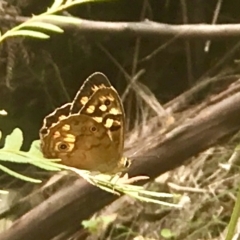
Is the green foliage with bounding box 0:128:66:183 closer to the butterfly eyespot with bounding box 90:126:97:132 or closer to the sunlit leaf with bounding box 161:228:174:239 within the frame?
the butterfly eyespot with bounding box 90:126:97:132

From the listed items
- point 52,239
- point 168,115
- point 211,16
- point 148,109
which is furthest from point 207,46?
point 52,239

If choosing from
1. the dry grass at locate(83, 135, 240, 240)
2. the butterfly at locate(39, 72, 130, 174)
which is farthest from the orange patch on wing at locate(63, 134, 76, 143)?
the dry grass at locate(83, 135, 240, 240)

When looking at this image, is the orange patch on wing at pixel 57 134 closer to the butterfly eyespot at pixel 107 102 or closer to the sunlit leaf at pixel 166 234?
the butterfly eyespot at pixel 107 102

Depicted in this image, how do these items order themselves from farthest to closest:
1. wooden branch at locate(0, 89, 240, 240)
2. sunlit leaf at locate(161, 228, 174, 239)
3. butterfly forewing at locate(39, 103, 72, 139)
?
sunlit leaf at locate(161, 228, 174, 239)
wooden branch at locate(0, 89, 240, 240)
butterfly forewing at locate(39, 103, 72, 139)

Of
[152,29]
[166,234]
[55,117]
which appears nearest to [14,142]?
[55,117]

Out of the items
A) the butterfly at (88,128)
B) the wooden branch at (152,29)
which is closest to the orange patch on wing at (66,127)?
the butterfly at (88,128)

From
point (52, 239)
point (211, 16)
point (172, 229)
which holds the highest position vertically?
point (211, 16)

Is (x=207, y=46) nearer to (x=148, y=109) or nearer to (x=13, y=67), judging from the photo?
(x=148, y=109)
